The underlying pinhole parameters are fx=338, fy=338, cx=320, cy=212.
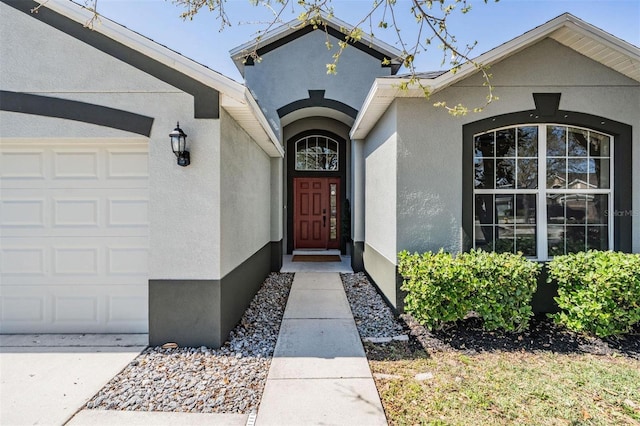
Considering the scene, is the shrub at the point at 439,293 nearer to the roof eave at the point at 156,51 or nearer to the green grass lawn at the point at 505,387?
the green grass lawn at the point at 505,387

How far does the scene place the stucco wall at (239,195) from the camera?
4.58 m

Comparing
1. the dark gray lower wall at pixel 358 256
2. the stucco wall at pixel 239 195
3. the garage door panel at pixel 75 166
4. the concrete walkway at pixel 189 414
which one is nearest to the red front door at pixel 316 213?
the dark gray lower wall at pixel 358 256

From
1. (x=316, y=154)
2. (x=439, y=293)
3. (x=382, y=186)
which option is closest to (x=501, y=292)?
(x=439, y=293)

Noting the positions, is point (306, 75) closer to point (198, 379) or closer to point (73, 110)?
point (73, 110)

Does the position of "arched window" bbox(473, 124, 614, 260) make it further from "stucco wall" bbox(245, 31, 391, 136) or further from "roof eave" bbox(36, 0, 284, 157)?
"stucco wall" bbox(245, 31, 391, 136)

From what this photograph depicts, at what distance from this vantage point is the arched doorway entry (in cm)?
1149

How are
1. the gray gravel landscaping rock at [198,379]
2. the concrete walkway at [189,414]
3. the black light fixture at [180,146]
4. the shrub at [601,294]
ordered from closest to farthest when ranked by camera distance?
the concrete walkway at [189,414], the gray gravel landscaping rock at [198,379], the black light fixture at [180,146], the shrub at [601,294]

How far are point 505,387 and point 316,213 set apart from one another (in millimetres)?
8736

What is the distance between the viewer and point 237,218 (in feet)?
17.5

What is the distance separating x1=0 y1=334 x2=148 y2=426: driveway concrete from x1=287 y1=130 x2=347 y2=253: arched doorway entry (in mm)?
7521

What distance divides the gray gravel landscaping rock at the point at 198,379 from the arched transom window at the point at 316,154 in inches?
294

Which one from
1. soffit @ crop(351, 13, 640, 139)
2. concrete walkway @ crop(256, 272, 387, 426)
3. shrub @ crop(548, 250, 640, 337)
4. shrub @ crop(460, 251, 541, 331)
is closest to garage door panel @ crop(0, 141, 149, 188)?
concrete walkway @ crop(256, 272, 387, 426)

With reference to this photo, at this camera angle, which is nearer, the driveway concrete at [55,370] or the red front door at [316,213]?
the driveway concrete at [55,370]

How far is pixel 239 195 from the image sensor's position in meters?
5.47
